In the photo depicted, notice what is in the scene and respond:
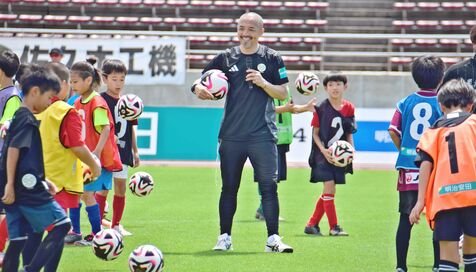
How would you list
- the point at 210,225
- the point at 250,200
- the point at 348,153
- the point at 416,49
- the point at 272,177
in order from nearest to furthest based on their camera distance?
the point at 272,177
the point at 348,153
the point at 210,225
the point at 250,200
the point at 416,49

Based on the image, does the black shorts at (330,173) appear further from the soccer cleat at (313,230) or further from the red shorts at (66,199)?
the red shorts at (66,199)

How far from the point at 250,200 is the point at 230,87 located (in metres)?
6.13

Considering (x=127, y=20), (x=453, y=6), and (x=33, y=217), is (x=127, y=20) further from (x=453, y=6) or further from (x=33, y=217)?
(x=33, y=217)

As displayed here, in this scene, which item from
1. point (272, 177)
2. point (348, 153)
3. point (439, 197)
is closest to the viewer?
point (439, 197)

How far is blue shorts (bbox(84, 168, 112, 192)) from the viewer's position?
9.80 meters

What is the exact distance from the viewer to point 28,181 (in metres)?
6.45

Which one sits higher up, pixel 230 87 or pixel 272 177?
pixel 230 87

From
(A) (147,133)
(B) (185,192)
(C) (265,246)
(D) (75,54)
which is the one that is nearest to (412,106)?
(C) (265,246)

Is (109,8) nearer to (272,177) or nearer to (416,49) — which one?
(416,49)

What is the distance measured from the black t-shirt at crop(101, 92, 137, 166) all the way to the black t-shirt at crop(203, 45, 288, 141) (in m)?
1.64

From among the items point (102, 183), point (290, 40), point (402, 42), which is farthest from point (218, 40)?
point (102, 183)

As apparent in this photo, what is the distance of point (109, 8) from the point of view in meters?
31.2

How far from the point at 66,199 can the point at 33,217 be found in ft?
3.87

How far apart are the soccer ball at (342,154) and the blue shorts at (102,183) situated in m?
2.57
